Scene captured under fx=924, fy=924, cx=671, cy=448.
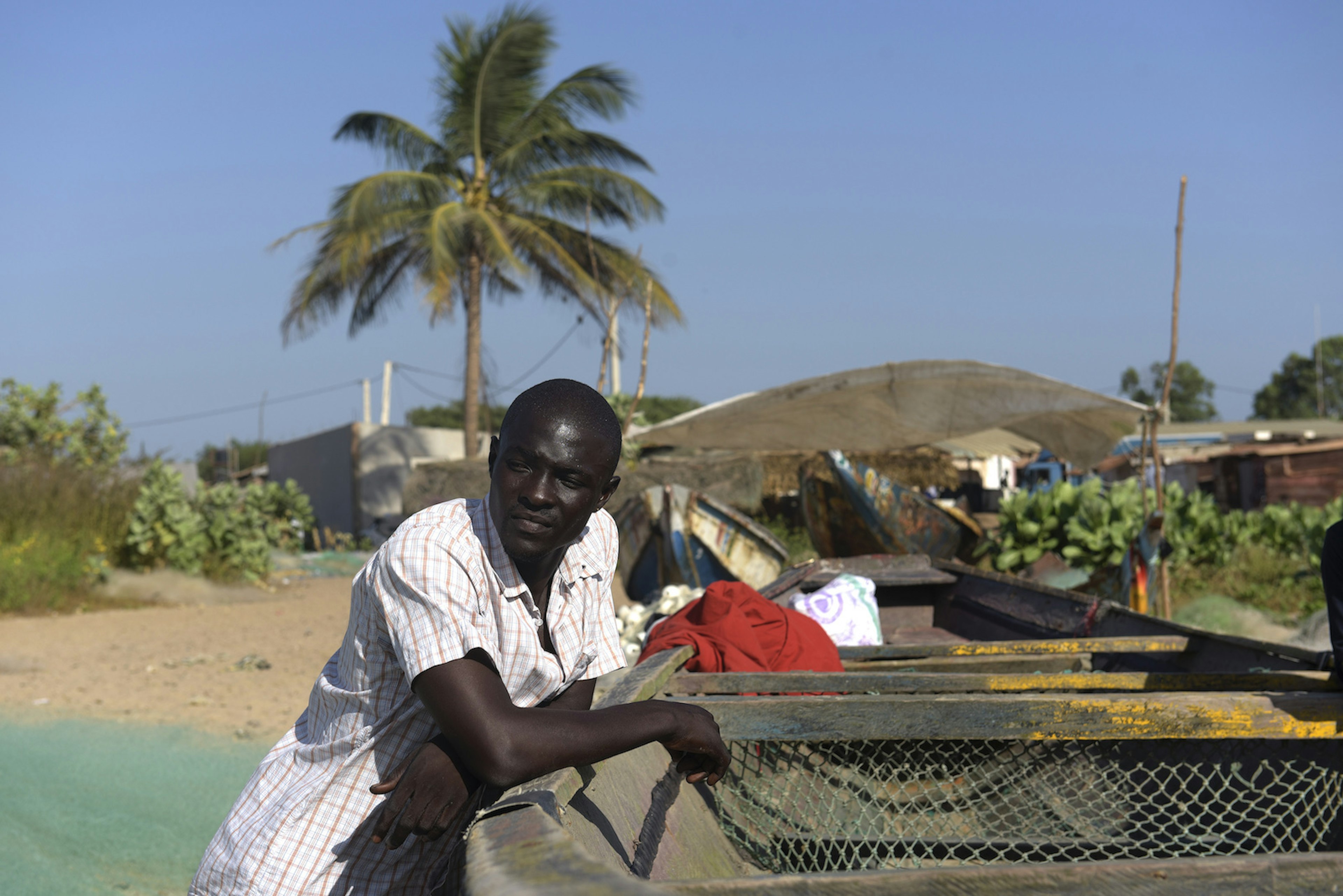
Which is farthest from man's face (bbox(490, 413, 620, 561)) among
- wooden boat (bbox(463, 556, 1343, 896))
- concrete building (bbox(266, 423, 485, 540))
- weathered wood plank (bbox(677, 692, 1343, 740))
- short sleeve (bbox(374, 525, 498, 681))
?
concrete building (bbox(266, 423, 485, 540))

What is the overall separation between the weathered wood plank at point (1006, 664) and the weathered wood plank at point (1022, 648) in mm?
43

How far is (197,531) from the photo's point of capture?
1142cm

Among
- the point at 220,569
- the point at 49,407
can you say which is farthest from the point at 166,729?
the point at 49,407

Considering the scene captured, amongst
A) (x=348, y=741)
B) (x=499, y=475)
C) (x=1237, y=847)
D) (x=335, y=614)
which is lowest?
(x=335, y=614)

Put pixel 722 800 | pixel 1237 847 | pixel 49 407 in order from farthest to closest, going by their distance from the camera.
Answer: pixel 49 407, pixel 722 800, pixel 1237 847

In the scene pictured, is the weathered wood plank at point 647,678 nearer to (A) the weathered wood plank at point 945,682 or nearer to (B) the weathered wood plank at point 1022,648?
(A) the weathered wood plank at point 945,682

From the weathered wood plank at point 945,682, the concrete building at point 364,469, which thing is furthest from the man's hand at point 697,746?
the concrete building at point 364,469

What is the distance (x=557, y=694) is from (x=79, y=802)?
152 inches

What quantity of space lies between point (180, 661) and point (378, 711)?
715 centimetres

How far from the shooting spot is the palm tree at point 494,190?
1521 cm

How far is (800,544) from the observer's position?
12688 mm

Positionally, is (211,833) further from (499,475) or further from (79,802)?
(499,475)

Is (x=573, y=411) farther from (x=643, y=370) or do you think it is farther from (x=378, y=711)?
(x=643, y=370)

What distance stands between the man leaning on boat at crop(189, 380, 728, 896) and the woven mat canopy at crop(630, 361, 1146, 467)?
292 inches
